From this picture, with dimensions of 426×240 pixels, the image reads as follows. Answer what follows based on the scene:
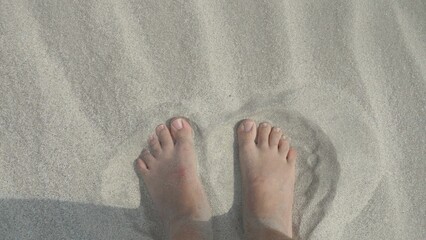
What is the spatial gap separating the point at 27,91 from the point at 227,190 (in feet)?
2.11

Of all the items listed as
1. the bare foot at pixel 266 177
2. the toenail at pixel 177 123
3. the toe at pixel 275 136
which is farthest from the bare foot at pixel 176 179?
the toe at pixel 275 136

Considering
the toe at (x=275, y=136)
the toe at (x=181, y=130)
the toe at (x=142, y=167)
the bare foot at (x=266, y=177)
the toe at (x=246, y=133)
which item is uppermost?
the toe at (x=181, y=130)

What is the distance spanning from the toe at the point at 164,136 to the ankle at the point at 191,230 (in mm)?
237

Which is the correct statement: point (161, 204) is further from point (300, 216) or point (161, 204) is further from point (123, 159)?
point (300, 216)

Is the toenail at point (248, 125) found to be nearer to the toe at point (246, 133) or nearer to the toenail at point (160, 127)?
the toe at point (246, 133)

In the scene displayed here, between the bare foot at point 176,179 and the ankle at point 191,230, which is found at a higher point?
the bare foot at point 176,179

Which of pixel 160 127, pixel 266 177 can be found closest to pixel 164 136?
pixel 160 127

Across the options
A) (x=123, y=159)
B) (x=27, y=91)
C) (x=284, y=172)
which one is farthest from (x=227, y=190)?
(x=27, y=91)

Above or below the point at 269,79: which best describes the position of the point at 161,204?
below

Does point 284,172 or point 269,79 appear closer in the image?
point 269,79

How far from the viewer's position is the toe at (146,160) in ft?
4.94

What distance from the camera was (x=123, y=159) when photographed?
1462 mm

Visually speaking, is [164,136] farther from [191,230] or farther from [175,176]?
[191,230]

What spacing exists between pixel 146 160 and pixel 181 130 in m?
0.14
